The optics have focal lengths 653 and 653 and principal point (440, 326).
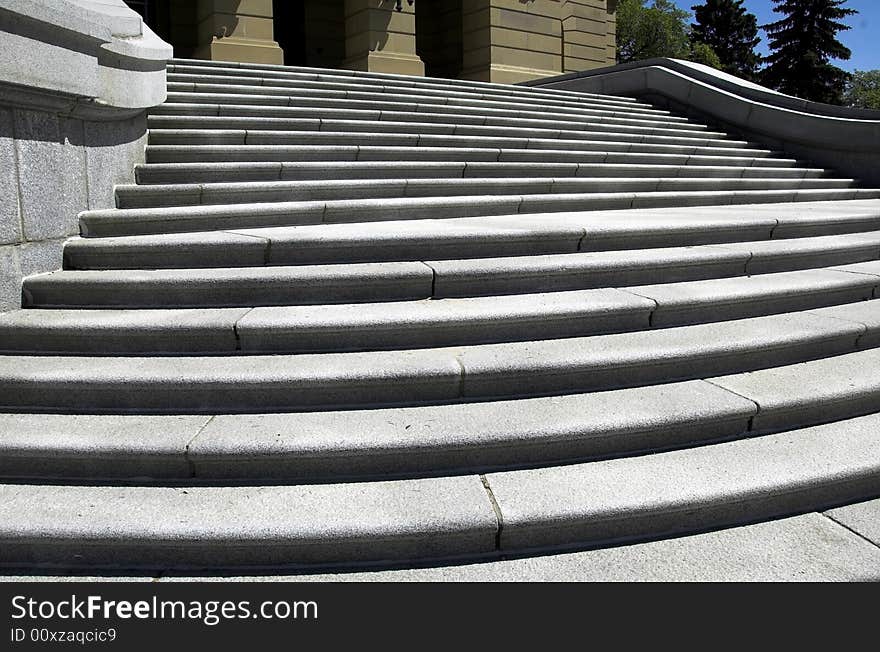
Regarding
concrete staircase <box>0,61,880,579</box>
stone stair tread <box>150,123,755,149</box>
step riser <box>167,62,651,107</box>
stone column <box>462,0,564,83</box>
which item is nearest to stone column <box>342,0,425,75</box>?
stone column <box>462,0,564,83</box>

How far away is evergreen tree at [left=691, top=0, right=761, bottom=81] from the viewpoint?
155ft

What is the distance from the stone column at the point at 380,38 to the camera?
1686 cm

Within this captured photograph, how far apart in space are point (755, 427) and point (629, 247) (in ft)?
6.23

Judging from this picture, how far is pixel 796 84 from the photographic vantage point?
129 ft

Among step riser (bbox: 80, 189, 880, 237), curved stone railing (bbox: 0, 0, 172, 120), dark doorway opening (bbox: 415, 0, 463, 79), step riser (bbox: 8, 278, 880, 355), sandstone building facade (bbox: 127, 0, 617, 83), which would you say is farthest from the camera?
dark doorway opening (bbox: 415, 0, 463, 79)

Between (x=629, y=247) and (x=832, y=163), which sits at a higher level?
(x=832, y=163)

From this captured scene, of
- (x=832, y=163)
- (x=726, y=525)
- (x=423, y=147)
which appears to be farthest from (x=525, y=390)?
(x=832, y=163)

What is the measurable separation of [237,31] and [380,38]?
3.76m

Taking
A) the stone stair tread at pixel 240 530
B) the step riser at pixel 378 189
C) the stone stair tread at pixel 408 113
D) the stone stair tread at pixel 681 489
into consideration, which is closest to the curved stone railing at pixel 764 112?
the stone stair tread at pixel 408 113

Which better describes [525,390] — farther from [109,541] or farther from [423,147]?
[423,147]

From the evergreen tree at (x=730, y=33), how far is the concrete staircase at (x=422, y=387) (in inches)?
1954

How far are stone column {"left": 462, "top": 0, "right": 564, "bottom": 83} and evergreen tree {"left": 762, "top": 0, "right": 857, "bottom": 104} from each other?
87.0ft

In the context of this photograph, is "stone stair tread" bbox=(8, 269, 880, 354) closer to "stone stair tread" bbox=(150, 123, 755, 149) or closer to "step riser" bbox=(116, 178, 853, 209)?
"step riser" bbox=(116, 178, 853, 209)

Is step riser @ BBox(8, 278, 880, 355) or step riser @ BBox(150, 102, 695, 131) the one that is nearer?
step riser @ BBox(8, 278, 880, 355)
